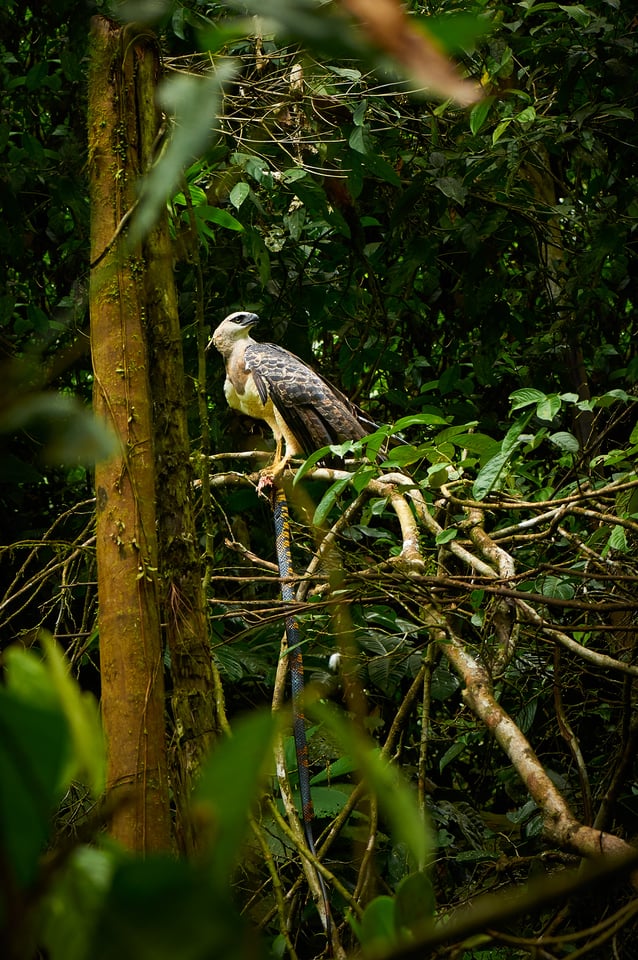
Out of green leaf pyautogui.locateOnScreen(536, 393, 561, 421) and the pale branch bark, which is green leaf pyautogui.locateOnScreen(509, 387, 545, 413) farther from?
the pale branch bark

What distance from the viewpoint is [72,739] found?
0.28m

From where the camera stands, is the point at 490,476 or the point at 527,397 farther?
the point at 527,397

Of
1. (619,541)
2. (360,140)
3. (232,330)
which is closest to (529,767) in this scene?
(619,541)

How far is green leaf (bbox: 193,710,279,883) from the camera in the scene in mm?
245

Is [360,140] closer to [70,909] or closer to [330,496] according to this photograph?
[330,496]

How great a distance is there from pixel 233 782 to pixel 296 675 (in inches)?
77.3

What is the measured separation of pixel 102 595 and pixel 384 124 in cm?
236

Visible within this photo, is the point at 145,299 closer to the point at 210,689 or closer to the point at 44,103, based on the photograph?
the point at 210,689

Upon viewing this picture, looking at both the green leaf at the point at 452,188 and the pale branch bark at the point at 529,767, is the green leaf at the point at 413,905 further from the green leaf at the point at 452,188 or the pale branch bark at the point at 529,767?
the green leaf at the point at 452,188

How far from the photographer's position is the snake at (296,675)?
5.77 feet

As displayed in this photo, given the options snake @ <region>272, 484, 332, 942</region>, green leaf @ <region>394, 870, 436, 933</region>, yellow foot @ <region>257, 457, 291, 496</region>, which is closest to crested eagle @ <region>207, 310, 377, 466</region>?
yellow foot @ <region>257, 457, 291, 496</region>

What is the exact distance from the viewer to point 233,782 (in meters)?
0.25

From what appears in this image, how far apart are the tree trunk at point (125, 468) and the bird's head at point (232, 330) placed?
1.90 metres

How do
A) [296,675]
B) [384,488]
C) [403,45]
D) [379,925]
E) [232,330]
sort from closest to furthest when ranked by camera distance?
1. [403,45]
2. [379,925]
3. [296,675]
4. [384,488]
5. [232,330]
